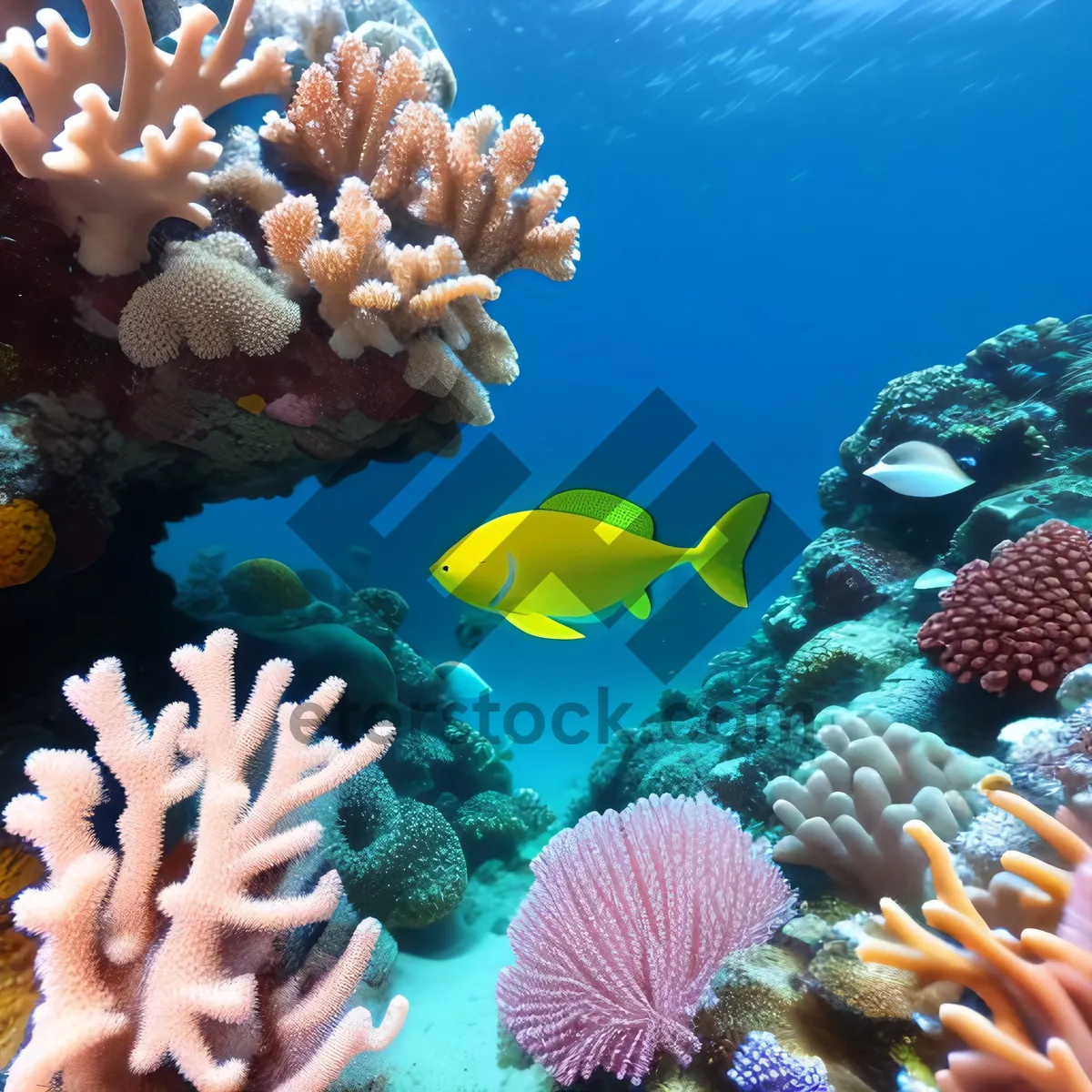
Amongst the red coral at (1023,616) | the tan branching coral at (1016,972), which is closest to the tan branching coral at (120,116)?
the tan branching coral at (1016,972)

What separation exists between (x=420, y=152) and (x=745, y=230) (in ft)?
119

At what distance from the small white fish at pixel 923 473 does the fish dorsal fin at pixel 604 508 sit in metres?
3.58

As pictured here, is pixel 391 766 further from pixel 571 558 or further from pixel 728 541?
pixel 728 541

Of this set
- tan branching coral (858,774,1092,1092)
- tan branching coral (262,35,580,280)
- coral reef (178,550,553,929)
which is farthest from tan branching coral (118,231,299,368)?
tan branching coral (858,774,1092,1092)

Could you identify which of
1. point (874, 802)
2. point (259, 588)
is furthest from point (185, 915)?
point (259, 588)

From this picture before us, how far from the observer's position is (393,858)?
11.8ft

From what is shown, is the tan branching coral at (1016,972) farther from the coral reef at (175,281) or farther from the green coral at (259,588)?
the green coral at (259,588)

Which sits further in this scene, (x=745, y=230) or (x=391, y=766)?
(x=745, y=230)

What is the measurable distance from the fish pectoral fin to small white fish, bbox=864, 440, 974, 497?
12.2 ft

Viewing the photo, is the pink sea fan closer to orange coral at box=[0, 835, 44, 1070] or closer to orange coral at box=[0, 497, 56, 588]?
orange coral at box=[0, 835, 44, 1070]

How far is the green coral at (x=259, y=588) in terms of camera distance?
5.64 metres

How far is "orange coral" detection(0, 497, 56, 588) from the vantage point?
7.79 ft

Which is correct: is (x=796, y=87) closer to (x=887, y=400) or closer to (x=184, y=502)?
(x=887, y=400)

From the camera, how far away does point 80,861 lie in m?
1.29
